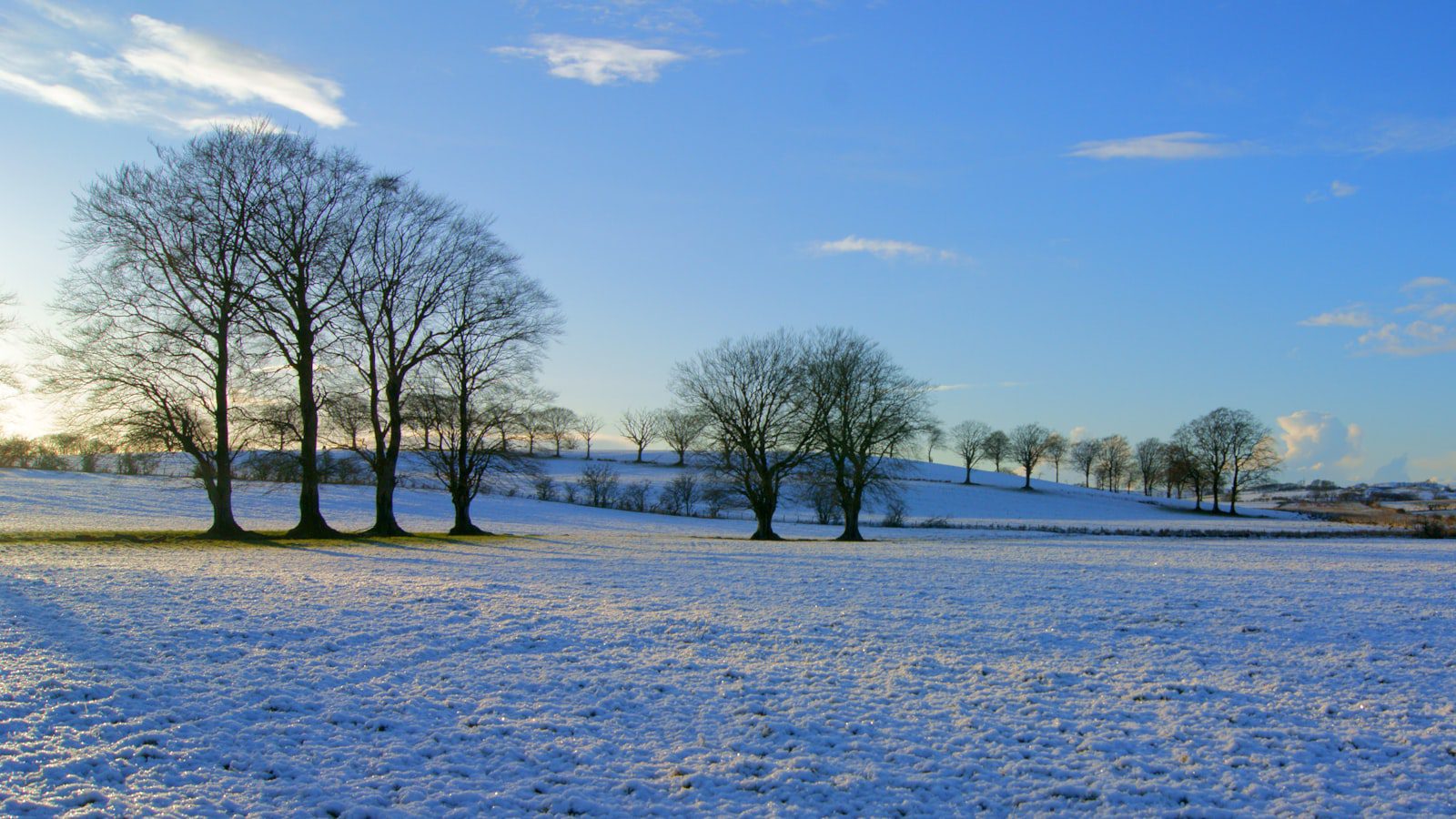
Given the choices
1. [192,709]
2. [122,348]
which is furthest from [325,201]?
[192,709]

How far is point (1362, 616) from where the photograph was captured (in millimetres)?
14320

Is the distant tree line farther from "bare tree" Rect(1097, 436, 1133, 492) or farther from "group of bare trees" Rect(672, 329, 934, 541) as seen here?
"group of bare trees" Rect(672, 329, 934, 541)

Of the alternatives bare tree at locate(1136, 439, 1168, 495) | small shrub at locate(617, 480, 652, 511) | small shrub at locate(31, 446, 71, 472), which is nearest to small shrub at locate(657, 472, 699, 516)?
small shrub at locate(617, 480, 652, 511)

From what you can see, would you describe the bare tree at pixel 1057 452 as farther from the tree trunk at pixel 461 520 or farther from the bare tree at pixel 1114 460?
the tree trunk at pixel 461 520

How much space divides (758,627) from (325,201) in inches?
933

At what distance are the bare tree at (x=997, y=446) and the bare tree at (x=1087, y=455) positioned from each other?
92.4 ft

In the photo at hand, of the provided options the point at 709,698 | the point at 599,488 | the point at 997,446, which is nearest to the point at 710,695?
the point at 709,698

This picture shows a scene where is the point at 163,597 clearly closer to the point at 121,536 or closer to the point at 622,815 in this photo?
the point at 622,815

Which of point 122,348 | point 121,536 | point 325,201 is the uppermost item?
point 325,201

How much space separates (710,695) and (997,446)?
115222 millimetres

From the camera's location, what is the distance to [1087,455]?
141000 mm

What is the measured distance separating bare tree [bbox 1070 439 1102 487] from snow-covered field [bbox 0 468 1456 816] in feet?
426

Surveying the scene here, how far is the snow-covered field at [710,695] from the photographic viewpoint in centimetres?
740

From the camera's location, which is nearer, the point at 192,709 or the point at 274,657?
the point at 192,709
